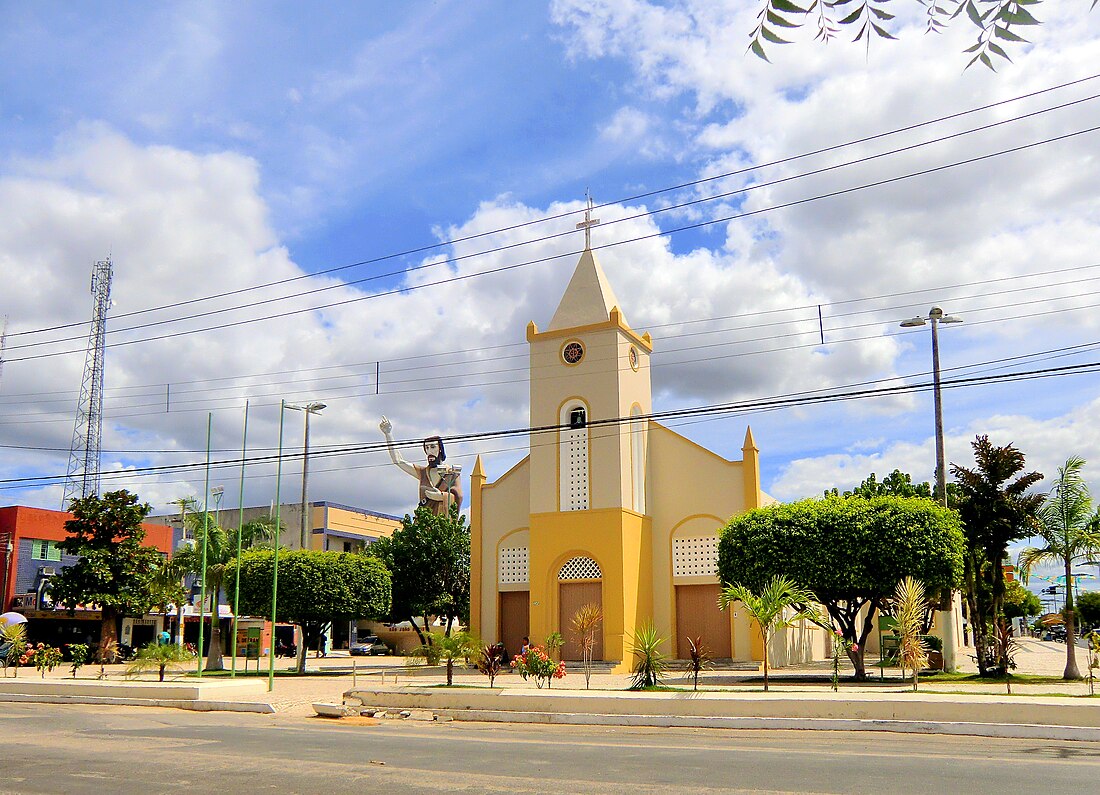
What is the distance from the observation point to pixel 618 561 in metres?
32.7

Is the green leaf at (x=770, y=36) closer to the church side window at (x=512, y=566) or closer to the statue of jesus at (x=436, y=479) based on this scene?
the church side window at (x=512, y=566)

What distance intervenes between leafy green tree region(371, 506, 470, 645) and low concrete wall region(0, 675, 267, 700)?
52.6 ft

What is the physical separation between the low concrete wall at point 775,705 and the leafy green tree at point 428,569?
2168 cm

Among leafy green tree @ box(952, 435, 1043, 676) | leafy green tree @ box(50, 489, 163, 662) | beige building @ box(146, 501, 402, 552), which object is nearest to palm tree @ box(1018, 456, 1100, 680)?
leafy green tree @ box(952, 435, 1043, 676)

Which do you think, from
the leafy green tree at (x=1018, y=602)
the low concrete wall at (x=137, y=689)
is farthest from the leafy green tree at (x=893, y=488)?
the low concrete wall at (x=137, y=689)

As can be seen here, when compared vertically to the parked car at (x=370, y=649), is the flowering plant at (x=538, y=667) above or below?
above

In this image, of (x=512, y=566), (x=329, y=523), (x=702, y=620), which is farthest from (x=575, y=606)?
(x=329, y=523)

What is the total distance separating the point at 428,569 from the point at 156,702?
2048 cm

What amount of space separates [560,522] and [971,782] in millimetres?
24145

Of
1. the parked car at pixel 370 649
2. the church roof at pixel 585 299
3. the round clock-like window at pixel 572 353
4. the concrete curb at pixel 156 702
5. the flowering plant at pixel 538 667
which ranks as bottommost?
the parked car at pixel 370 649

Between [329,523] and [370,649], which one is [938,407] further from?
[329,523]

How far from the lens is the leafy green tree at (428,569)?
42.9 m

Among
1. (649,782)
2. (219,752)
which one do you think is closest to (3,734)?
(219,752)

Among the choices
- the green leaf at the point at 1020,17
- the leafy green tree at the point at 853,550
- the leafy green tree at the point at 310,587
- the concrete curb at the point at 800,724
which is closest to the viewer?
the green leaf at the point at 1020,17
